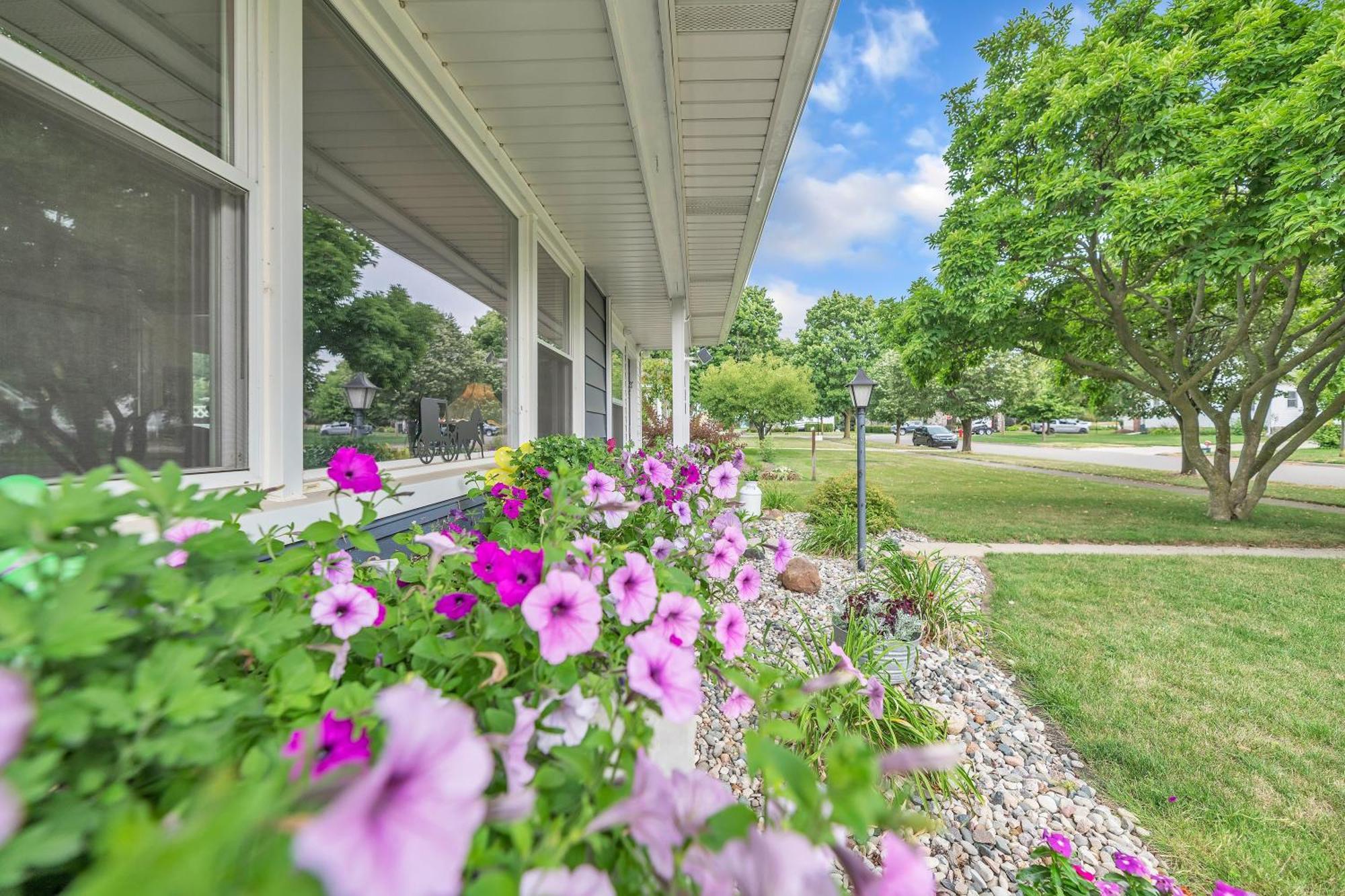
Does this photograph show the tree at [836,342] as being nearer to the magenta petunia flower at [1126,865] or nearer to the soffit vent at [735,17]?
the soffit vent at [735,17]

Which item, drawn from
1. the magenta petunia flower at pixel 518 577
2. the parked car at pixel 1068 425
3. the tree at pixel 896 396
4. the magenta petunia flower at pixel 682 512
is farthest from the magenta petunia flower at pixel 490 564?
the parked car at pixel 1068 425

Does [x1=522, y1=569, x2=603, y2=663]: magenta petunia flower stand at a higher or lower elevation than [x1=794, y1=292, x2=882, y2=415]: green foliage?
lower

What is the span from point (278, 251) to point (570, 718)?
1.72m

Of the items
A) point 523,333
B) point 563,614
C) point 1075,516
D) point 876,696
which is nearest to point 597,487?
point 563,614

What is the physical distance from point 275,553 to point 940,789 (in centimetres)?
226

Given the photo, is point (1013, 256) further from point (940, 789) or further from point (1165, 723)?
point (940, 789)

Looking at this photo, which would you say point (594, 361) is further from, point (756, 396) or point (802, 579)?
point (756, 396)

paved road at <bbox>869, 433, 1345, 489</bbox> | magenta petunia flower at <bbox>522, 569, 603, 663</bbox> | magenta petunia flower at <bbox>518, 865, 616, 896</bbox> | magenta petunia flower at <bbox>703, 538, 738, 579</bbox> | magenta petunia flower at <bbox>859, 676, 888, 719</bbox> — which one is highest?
magenta petunia flower at <bbox>522, 569, 603, 663</bbox>

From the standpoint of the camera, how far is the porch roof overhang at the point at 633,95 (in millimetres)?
2096

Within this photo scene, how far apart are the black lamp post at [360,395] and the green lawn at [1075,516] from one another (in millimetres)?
6234

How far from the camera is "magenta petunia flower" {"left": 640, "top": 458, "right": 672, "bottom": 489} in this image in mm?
1655

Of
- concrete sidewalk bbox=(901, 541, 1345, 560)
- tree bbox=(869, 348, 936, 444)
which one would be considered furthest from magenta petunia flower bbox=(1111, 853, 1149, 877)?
tree bbox=(869, 348, 936, 444)

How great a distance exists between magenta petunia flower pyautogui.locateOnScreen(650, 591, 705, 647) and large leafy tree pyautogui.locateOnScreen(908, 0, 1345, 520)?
6938 mm

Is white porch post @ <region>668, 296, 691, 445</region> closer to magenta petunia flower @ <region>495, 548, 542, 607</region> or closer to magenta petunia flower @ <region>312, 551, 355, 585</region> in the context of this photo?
magenta petunia flower @ <region>312, 551, 355, 585</region>
